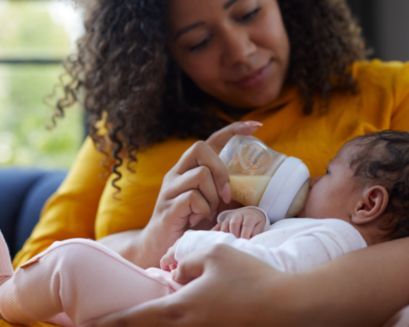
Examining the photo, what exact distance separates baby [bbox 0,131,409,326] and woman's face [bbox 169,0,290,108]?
38 cm

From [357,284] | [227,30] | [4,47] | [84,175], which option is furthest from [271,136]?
[4,47]

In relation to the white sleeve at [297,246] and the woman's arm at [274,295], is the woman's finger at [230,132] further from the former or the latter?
the woman's arm at [274,295]

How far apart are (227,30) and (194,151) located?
37cm

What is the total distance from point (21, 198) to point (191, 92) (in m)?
0.70

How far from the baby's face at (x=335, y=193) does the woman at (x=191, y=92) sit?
0.64 ft

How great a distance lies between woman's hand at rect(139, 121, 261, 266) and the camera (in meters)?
1.27

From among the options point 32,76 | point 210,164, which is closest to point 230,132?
point 210,164

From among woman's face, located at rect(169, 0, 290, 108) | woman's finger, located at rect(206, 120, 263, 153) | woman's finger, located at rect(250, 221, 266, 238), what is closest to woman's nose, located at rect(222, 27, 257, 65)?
woman's face, located at rect(169, 0, 290, 108)

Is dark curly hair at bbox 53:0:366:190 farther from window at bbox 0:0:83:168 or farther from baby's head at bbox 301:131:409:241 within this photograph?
window at bbox 0:0:83:168

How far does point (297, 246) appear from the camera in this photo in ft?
3.50

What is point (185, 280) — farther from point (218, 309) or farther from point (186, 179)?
point (186, 179)

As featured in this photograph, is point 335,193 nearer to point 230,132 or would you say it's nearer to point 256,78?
point 230,132

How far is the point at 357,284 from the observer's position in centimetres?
100

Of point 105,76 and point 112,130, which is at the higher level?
point 105,76
